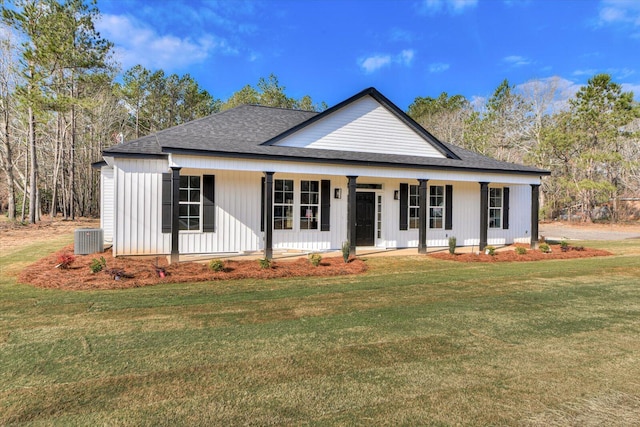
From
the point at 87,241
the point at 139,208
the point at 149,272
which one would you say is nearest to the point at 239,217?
the point at 139,208

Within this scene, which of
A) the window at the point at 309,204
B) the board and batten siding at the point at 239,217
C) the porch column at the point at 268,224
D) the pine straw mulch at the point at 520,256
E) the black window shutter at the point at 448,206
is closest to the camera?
the porch column at the point at 268,224

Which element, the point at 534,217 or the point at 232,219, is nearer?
the point at 232,219

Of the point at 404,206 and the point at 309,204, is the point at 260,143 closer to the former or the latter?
the point at 309,204

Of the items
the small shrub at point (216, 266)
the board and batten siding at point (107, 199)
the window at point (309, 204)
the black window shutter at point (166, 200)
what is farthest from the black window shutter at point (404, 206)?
the board and batten siding at point (107, 199)

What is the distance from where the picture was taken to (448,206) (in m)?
13.1

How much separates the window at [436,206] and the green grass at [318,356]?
6.57 m

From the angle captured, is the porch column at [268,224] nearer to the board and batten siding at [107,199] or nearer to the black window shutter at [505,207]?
the board and batten siding at [107,199]

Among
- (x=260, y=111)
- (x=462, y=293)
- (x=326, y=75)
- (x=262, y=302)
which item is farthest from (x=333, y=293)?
(x=326, y=75)

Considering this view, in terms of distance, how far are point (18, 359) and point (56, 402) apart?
1.20m

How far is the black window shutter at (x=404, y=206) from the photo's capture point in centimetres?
1260

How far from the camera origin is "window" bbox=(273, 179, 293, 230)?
11281 mm

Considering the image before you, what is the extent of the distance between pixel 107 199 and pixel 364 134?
8.91 meters

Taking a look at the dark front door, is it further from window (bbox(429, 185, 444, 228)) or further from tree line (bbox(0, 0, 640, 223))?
tree line (bbox(0, 0, 640, 223))

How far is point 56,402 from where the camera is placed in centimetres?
276
